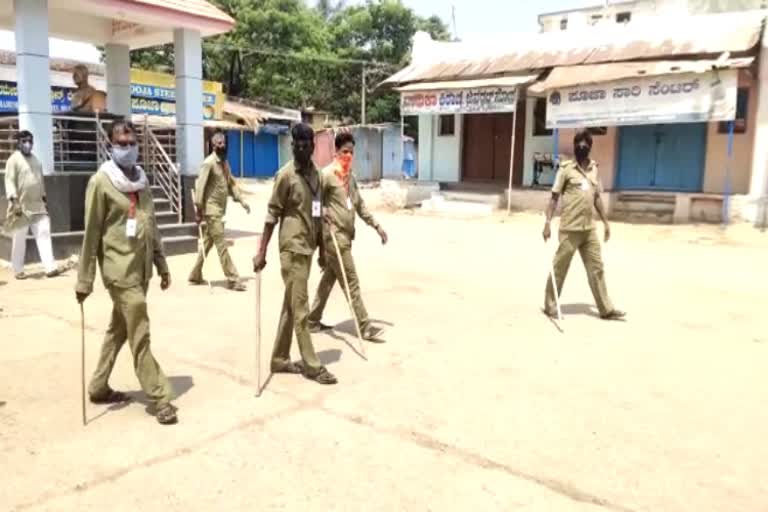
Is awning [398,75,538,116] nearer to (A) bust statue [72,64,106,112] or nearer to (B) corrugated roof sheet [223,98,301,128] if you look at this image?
(A) bust statue [72,64,106,112]

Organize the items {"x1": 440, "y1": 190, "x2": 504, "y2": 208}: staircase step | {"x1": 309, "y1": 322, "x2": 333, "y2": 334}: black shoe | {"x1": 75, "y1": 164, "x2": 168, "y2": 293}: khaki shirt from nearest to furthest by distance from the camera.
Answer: {"x1": 75, "y1": 164, "x2": 168, "y2": 293}: khaki shirt → {"x1": 309, "y1": 322, "x2": 333, "y2": 334}: black shoe → {"x1": 440, "y1": 190, "x2": 504, "y2": 208}: staircase step

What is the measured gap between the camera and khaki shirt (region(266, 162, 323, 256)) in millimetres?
4668

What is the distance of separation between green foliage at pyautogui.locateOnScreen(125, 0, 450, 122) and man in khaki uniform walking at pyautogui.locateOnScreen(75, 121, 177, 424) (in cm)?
2644

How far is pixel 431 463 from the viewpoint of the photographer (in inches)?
140

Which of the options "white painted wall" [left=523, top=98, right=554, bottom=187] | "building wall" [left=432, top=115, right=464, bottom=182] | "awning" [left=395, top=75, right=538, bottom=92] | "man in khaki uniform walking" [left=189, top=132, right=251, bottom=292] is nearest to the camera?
"man in khaki uniform walking" [left=189, top=132, right=251, bottom=292]

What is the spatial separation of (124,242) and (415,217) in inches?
516

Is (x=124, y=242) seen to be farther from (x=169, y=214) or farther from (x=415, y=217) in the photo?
(x=415, y=217)

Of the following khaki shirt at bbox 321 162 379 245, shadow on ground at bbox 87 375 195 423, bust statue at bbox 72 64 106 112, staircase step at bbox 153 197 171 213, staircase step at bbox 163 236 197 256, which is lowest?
shadow on ground at bbox 87 375 195 423

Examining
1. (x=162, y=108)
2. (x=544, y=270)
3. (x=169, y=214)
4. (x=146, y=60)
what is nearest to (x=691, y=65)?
(x=544, y=270)

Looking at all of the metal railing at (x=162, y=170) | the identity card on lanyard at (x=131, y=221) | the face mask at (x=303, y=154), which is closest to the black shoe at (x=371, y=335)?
the face mask at (x=303, y=154)

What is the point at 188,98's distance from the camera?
36.6 ft

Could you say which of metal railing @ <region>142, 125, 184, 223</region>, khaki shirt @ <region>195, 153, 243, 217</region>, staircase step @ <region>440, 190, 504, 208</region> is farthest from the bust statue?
staircase step @ <region>440, 190, 504, 208</region>

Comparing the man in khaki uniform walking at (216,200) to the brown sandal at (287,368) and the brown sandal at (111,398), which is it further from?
the brown sandal at (111,398)

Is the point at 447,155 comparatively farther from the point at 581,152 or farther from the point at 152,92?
the point at 581,152
